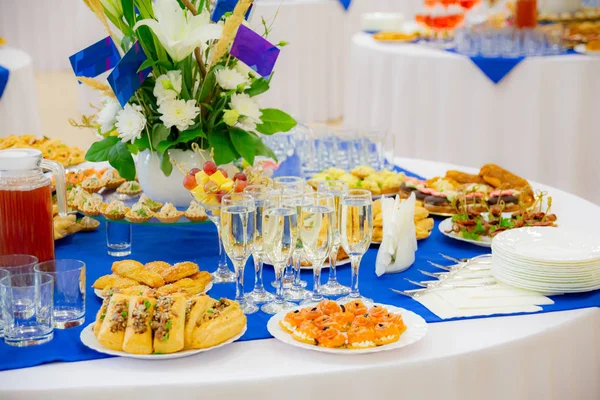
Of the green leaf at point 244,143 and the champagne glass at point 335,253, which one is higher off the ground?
the green leaf at point 244,143

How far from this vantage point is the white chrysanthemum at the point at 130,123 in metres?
2.31

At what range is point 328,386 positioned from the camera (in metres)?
1.58

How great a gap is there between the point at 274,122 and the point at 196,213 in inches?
18.1

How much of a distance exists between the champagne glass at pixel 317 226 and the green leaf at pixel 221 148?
55cm

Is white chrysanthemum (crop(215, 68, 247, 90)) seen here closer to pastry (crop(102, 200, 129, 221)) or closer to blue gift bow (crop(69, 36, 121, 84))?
blue gift bow (crop(69, 36, 121, 84))

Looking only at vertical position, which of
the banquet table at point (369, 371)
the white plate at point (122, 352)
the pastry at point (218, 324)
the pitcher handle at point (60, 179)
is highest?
the pitcher handle at point (60, 179)

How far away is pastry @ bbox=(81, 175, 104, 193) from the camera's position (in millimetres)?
2577

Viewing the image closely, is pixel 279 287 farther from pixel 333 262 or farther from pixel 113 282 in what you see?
pixel 113 282

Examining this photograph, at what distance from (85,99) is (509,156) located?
16.4 feet

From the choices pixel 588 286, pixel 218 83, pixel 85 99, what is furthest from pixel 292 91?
pixel 588 286

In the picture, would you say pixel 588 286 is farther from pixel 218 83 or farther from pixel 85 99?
pixel 85 99

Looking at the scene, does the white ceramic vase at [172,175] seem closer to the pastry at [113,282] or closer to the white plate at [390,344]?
the pastry at [113,282]

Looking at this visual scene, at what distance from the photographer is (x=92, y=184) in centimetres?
260

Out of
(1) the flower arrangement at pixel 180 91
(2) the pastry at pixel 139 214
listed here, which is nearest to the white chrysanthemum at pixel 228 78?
(1) the flower arrangement at pixel 180 91
